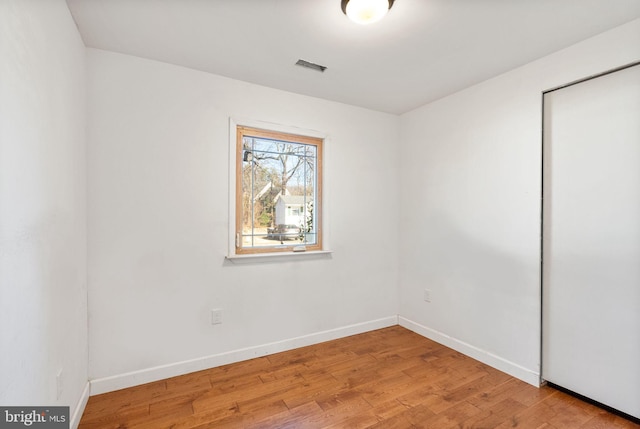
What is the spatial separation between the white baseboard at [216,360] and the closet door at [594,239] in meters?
1.72

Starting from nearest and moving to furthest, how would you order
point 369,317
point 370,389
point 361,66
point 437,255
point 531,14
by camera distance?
1. point 531,14
2. point 370,389
3. point 361,66
4. point 437,255
5. point 369,317

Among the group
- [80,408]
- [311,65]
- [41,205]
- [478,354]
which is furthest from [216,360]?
[311,65]

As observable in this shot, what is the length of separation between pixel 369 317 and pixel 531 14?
2954 millimetres

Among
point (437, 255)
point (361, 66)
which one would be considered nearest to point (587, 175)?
point (437, 255)

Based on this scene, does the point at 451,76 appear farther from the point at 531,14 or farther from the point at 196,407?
the point at 196,407

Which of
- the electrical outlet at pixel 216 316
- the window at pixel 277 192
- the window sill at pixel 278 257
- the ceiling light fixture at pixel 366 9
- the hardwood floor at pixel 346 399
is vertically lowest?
the hardwood floor at pixel 346 399

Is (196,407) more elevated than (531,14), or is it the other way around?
(531,14)

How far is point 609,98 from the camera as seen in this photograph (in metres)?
1.96

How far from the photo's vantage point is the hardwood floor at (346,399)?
1.85m

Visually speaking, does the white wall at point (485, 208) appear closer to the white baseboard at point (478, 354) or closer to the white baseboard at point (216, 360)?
the white baseboard at point (478, 354)

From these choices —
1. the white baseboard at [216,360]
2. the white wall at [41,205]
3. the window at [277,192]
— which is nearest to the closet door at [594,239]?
the white baseboard at [216,360]

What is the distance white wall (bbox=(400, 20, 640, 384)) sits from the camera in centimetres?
228

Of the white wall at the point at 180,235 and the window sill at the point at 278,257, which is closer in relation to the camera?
the white wall at the point at 180,235

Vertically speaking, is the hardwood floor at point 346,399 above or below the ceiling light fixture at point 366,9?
below
